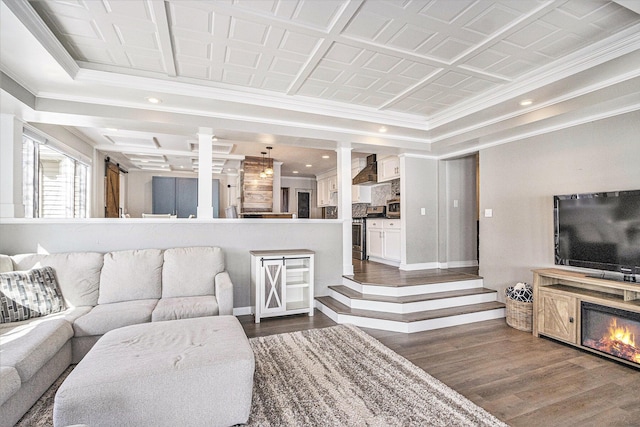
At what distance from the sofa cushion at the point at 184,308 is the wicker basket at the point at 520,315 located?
3.38m

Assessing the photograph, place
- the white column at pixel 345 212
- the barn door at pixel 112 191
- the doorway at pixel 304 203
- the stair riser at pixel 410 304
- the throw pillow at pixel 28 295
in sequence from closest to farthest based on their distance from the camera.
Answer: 1. the throw pillow at pixel 28 295
2. the stair riser at pixel 410 304
3. the white column at pixel 345 212
4. the barn door at pixel 112 191
5. the doorway at pixel 304 203

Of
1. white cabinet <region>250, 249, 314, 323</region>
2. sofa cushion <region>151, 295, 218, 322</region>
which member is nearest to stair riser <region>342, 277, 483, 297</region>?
white cabinet <region>250, 249, 314, 323</region>

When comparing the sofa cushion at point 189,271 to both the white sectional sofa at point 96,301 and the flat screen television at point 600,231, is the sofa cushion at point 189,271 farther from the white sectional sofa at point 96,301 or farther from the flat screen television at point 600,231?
the flat screen television at point 600,231

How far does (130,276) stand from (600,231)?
15.8 feet

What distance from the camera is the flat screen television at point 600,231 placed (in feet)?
9.38

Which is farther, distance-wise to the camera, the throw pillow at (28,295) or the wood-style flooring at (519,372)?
the throw pillow at (28,295)

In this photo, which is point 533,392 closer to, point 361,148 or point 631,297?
point 631,297

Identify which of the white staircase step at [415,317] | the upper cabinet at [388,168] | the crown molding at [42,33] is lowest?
the white staircase step at [415,317]

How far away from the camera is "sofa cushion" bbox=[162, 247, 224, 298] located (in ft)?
10.6

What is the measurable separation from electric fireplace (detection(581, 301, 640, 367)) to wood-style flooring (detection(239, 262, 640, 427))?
11cm

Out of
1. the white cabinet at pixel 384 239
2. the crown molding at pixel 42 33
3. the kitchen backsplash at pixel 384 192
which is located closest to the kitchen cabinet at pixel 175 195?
the kitchen backsplash at pixel 384 192

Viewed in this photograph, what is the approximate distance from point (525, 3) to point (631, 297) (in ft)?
8.80

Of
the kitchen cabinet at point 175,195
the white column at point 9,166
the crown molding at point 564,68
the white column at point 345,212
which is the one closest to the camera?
the crown molding at point 564,68

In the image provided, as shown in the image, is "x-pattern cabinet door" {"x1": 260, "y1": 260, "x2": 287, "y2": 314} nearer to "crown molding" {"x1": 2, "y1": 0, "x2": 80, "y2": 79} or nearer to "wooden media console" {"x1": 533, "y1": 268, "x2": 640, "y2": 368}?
"crown molding" {"x1": 2, "y1": 0, "x2": 80, "y2": 79}
